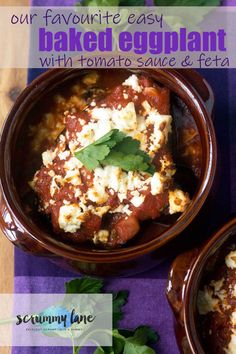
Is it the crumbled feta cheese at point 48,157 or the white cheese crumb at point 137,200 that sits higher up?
the crumbled feta cheese at point 48,157

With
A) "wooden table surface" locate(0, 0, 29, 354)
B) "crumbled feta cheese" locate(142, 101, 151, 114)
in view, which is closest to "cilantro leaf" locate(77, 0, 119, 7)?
"wooden table surface" locate(0, 0, 29, 354)

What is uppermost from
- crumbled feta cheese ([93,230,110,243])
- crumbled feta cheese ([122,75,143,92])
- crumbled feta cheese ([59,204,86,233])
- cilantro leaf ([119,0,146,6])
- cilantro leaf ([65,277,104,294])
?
cilantro leaf ([119,0,146,6])

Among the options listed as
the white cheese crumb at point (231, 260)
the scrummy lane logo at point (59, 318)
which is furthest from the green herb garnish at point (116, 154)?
the scrummy lane logo at point (59, 318)

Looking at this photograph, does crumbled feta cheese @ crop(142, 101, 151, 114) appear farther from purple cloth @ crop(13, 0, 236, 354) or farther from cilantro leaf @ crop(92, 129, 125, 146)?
purple cloth @ crop(13, 0, 236, 354)

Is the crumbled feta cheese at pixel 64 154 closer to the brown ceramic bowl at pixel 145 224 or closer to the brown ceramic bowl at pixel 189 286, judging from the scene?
the brown ceramic bowl at pixel 145 224

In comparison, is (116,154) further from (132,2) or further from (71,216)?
(132,2)

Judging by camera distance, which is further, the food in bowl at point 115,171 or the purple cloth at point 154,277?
the purple cloth at point 154,277

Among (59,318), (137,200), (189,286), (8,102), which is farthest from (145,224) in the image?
(8,102)
